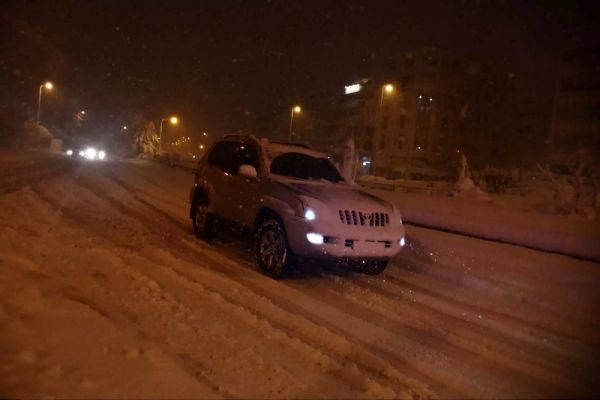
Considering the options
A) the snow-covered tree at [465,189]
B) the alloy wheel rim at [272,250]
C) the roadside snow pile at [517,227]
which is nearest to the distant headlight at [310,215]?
the alloy wheel rim at [272,250]

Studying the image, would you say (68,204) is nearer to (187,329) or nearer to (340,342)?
(187,329)

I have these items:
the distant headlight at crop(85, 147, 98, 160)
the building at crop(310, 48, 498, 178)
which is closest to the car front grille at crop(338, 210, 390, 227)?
the distant headlight at crop(85, 147, 98, 160)

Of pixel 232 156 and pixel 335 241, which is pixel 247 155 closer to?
pixel 232 156

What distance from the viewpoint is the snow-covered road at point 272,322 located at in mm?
3914

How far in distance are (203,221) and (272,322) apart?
4487mm

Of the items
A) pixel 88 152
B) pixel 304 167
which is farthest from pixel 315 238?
pixel 88 152

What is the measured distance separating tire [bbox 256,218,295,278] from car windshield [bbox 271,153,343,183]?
1.08 m

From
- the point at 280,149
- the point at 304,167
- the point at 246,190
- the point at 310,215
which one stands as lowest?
the point at 310,215

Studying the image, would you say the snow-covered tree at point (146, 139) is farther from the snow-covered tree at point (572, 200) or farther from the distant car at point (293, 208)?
the distant car at point (293, 208)

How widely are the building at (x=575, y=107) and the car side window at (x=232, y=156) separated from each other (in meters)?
40.6

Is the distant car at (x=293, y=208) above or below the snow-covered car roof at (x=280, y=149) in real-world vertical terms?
below

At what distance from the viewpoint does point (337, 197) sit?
7.30 m

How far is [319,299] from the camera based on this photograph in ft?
20.9

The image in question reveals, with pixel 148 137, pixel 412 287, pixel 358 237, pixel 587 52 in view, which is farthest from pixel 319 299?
pixel 148 137
